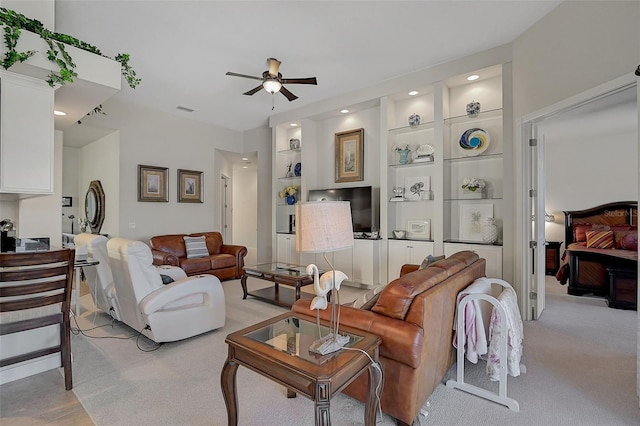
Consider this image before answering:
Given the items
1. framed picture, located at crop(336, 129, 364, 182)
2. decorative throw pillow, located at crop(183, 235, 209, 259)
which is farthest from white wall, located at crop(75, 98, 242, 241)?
framed picture, located at crop(336, 129, 364, 182)

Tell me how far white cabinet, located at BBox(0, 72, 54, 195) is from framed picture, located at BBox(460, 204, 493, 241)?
181 inches

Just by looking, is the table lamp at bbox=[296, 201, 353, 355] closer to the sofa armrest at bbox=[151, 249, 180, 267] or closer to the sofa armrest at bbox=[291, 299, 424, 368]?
the sofa armrest at bbox=[291, 299, 424, 368]

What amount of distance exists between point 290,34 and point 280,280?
2862 mm

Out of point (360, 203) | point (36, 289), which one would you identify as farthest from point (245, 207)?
point (36, 289)

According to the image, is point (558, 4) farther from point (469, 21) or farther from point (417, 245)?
point (417, 245)

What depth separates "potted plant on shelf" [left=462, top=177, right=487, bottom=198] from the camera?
4.07 meters

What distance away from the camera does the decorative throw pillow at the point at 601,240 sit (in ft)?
16.0

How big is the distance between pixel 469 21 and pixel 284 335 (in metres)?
3.50

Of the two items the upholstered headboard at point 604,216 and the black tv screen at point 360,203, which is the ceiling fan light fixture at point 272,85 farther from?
the upholstered headboard at point 604,216

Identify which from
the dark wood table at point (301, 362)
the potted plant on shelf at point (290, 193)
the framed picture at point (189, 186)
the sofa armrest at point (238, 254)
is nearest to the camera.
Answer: the dark wood table at point (301, 362)

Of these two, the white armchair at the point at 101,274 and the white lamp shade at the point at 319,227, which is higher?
the white lamp shade at the point at 319,227

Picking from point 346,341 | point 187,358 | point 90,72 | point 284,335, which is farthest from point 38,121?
point 346,341

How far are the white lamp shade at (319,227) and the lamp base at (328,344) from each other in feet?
1.47

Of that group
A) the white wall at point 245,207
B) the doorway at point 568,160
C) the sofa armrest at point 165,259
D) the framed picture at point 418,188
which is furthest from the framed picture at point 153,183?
the doorway at point 568,160
